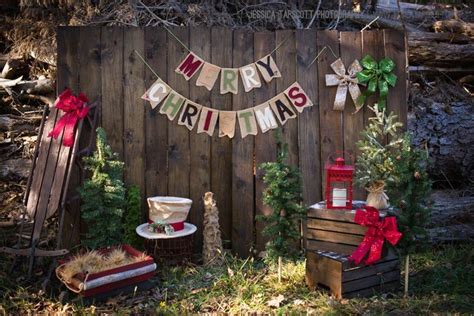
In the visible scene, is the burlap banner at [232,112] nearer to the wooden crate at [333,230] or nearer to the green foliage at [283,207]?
the green foliage at [283,207]

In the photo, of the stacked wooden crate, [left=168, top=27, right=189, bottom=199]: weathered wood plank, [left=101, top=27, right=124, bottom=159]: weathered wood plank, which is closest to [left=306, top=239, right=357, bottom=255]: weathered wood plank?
the stacked wooden crate

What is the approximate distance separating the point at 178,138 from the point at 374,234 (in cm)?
189

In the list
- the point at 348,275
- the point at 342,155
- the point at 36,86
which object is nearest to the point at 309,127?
the point at 342,155

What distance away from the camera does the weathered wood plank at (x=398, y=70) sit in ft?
Result: 14.6

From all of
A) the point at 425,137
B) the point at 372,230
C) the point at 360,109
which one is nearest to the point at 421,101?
the point at 425,137

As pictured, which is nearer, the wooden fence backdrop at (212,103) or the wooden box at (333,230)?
the wooden box at (333,230)

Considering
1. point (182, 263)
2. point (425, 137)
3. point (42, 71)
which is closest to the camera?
point (182, 263)

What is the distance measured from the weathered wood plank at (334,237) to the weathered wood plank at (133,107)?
1.60m

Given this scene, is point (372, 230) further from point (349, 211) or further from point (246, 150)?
point (246, 150)

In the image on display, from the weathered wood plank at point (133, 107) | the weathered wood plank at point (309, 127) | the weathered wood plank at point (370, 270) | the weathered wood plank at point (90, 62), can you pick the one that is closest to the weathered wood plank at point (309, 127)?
the weathered wood plank at point (309, 127)

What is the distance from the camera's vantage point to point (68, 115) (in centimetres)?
425

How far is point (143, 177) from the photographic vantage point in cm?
450

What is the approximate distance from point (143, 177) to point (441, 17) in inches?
182

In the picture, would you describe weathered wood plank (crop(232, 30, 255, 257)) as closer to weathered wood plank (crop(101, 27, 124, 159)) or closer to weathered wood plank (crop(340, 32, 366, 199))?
weathered wood plank (crop(340, 32, 366, 199))
